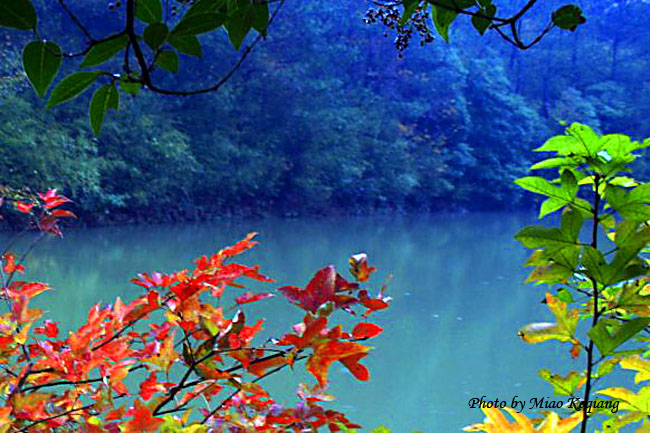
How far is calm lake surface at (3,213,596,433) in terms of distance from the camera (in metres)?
3.54

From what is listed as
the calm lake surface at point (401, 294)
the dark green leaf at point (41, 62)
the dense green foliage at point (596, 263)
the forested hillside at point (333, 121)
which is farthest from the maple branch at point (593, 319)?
the forested hillside at point (333, 121)

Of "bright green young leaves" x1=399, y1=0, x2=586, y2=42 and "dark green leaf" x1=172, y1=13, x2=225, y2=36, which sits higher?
"bright green young leaves" x1=399, y1=0, x2=586, y2=42

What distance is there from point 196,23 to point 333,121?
13999 millimetres

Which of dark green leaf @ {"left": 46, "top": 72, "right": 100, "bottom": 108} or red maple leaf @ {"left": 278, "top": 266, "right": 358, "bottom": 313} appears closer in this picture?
dark green leaf @ {"left": 46, "top": 72, "right": 100, "bottom": 108}

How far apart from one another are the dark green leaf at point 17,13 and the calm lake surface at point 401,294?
2909mm

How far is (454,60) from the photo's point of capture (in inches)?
661

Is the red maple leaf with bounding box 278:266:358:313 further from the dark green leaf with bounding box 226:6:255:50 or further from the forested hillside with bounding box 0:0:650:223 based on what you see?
the forested hillside with bounding box 0:0:650:223

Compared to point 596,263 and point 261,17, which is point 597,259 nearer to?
point 596,263

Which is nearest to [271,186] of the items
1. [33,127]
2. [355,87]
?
[355,87]

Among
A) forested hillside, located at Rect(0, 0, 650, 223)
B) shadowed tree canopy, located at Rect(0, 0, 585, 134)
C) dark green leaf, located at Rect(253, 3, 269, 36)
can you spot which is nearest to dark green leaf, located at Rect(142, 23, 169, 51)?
shadowed tree canopy, located at Rect(0, 0, 585, 134)

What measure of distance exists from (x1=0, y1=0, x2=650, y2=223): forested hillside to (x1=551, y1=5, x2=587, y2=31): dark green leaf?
8.35 metres

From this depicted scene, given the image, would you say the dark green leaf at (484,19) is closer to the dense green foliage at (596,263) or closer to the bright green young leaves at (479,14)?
the bright green young leaves at (479,14)

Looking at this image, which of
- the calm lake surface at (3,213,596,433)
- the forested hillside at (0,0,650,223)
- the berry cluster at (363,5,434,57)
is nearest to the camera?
the berry cluster at (363,5,434,57)

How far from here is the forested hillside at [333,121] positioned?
10.3 m
